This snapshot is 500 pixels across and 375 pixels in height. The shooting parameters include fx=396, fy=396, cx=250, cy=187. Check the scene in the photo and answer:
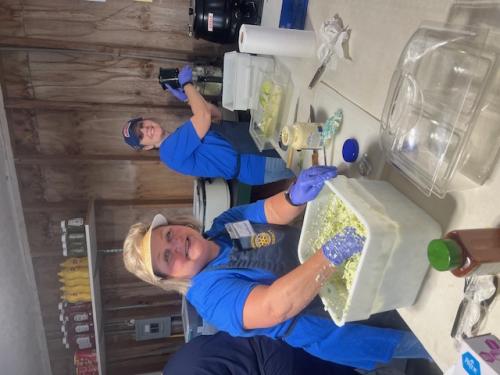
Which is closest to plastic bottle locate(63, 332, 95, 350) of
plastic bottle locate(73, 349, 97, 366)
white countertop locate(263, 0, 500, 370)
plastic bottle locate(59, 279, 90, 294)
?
plastic bottle locate(73, 349, 97, 366)

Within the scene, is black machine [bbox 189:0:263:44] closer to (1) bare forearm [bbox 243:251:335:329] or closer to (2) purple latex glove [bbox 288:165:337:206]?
(2) purple latex glove [bbox 288:165:337:206]

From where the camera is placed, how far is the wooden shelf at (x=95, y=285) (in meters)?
2.19

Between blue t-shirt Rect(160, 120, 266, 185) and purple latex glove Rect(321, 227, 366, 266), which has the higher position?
purple latex glove Rect(321, 227, 366, 266)

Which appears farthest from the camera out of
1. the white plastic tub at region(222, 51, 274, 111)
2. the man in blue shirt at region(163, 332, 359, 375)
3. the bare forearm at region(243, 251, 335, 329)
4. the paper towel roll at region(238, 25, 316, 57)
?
the white plastic tub at region(222, 51, 274, 111)

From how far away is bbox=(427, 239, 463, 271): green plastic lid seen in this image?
1.81 feet

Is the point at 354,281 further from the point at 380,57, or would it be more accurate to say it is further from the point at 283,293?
the point at 380,57

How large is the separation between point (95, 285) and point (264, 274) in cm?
164

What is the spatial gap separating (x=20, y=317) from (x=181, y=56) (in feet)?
5.20

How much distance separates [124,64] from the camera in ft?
6.89

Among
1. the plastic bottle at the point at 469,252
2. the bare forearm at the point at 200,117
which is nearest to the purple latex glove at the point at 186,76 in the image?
the bare forearm at the point at 200,117

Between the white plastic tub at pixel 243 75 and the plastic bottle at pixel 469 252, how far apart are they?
1205 mm

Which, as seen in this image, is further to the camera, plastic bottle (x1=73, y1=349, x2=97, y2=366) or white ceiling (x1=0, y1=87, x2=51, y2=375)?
plastic bottle (x1=73, y1=349, x2=97, y2=366)

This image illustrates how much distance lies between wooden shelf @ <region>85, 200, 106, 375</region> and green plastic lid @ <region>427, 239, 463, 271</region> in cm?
192

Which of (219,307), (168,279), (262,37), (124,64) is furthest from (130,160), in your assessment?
(219,307)
